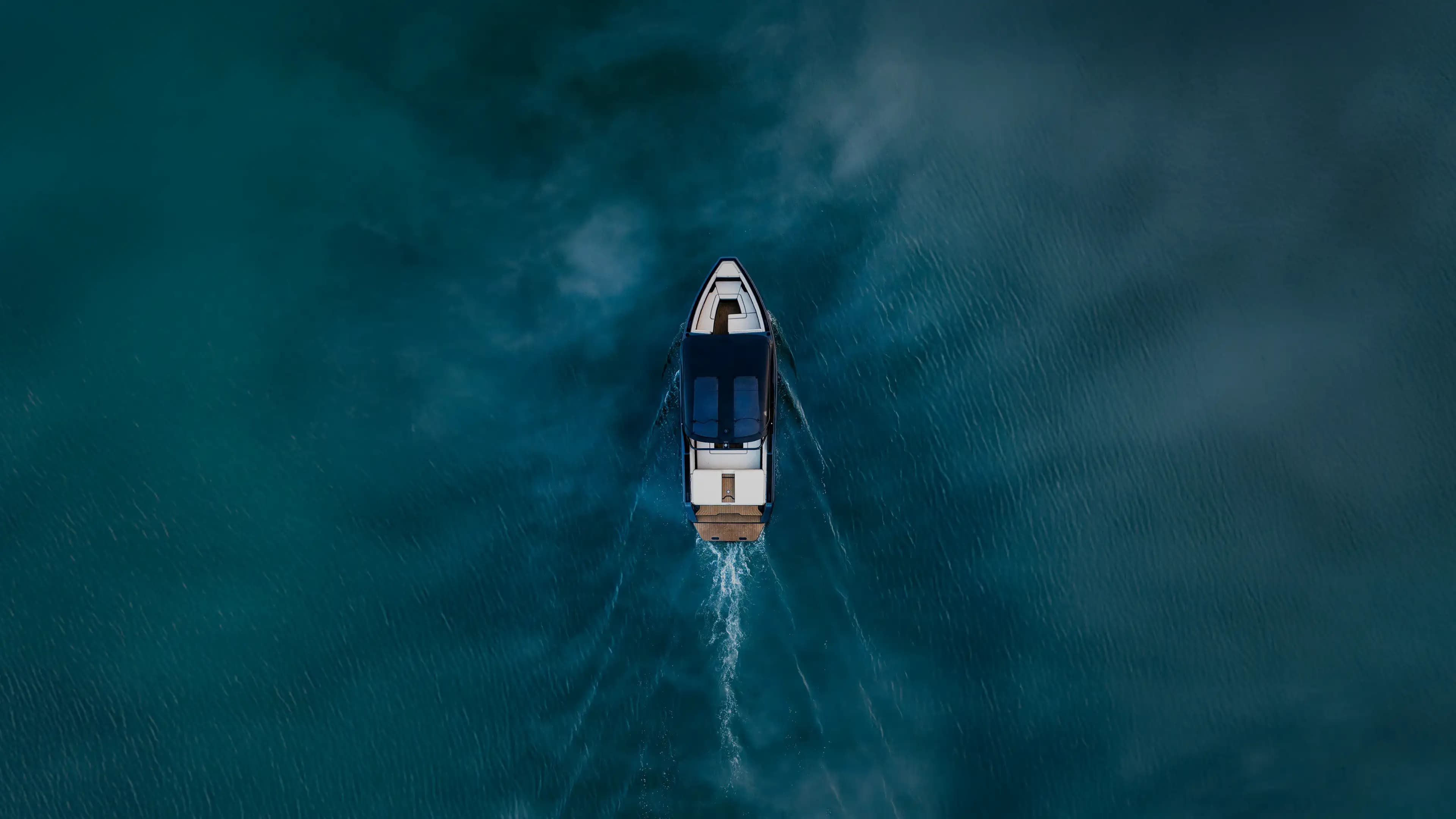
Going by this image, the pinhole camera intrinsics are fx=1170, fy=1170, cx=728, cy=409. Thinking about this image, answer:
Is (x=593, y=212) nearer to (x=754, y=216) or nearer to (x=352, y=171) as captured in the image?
(x=754, y=216)

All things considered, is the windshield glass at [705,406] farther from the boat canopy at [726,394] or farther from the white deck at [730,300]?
the white deck at [730,300]

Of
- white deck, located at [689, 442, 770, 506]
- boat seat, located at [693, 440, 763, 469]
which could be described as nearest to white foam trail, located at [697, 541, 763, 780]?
white deck, located at [689, 442, 770, 506]

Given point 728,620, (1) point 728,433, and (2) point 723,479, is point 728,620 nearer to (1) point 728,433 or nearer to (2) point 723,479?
(2) point 723,479

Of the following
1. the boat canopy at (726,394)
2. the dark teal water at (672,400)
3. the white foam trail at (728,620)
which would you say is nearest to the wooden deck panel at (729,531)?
the white foam trail at (728,620)

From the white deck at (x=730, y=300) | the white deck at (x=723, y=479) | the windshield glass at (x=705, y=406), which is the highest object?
the white deck at (x=730, y=300)

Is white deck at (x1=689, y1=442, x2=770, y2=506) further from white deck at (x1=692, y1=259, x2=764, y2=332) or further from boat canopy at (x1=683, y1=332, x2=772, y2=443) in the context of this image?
white deck at (x1=692, y1=259, x2=764, y2=332)

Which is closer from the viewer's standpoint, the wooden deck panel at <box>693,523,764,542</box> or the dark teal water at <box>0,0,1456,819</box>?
the wooden deck panel at <box>693,523,764,542</box>

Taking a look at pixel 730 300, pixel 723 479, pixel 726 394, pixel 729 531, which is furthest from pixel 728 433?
pixel 730 300
